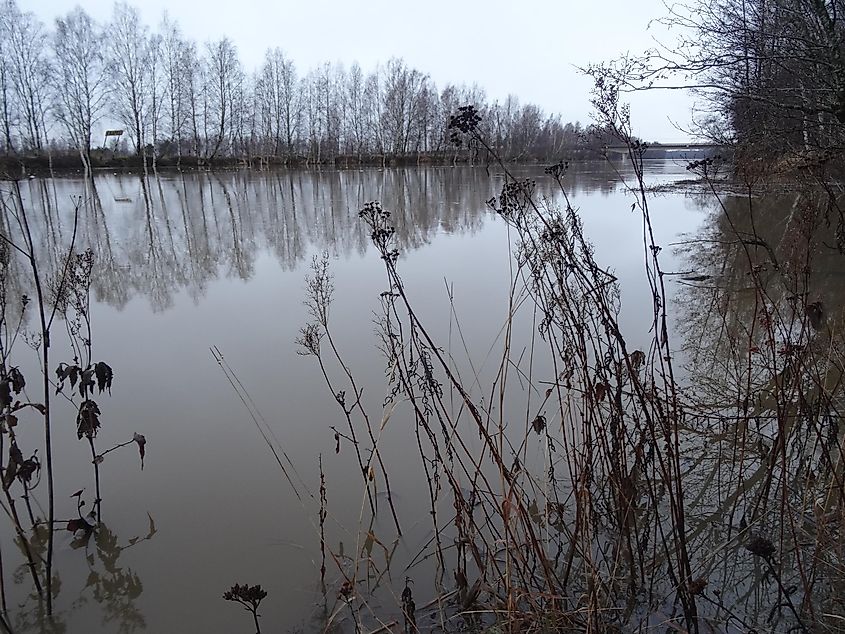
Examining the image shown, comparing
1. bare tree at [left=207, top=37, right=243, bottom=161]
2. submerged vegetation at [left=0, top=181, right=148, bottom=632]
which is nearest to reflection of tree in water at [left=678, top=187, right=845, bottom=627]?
submerged vegetation at [left=0, top=181, right=148, bottom=632]

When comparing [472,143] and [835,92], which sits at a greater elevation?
[835,92]

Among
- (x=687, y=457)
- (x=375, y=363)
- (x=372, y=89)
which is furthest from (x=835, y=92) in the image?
(x=372, y=89)

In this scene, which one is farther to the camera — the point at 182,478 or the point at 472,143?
the point at 182,478

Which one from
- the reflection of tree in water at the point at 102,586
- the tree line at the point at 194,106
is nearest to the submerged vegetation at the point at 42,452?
the reflection of tree in water at the point at 102,586

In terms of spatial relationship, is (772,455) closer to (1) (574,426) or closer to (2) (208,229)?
(1) (574,426)

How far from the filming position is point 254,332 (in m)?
5.07

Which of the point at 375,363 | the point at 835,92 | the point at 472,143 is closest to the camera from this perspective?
the point at 472,143

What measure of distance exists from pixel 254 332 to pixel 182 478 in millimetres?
2303

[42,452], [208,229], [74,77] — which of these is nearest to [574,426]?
[42,452]

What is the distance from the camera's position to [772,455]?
2016 millimetres

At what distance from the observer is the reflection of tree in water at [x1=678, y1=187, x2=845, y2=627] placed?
1876mm

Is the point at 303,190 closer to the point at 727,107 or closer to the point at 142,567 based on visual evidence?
the point at 727,107

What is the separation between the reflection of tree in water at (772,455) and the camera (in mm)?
1876

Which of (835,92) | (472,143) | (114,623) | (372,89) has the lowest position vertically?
(114,623)
